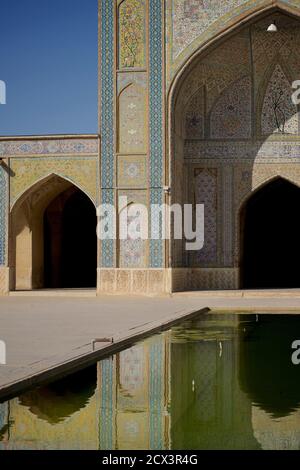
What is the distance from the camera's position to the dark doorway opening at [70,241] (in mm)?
16219

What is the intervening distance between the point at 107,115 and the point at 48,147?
122 cm

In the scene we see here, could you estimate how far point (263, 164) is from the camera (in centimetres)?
1467

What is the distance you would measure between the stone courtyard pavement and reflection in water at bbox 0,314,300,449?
14 cm

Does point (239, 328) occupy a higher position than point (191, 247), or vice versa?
point (191, 247)

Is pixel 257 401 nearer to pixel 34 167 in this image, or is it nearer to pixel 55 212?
pixel 34 167

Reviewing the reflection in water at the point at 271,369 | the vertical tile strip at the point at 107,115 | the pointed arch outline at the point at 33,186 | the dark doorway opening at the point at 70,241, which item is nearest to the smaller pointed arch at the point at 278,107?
the vertical tile strip at the point at 107,115

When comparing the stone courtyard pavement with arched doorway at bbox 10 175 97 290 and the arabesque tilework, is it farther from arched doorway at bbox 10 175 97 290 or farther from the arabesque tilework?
arched doorway at bbox 10 175 97 290

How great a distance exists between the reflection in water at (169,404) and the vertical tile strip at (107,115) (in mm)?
7519

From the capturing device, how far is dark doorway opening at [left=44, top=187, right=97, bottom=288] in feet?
53.2

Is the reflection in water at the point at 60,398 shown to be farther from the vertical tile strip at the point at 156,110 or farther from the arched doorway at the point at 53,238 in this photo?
the arched doorway at the point at 53,238

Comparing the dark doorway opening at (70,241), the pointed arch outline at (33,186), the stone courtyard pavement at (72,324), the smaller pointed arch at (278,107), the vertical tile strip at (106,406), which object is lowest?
the vertical tile strip at (106,406)

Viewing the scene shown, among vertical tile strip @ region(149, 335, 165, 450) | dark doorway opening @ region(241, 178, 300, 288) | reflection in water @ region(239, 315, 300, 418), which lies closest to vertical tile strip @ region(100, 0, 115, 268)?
dark doorway opening @ region(241, 178, 300, 288)
